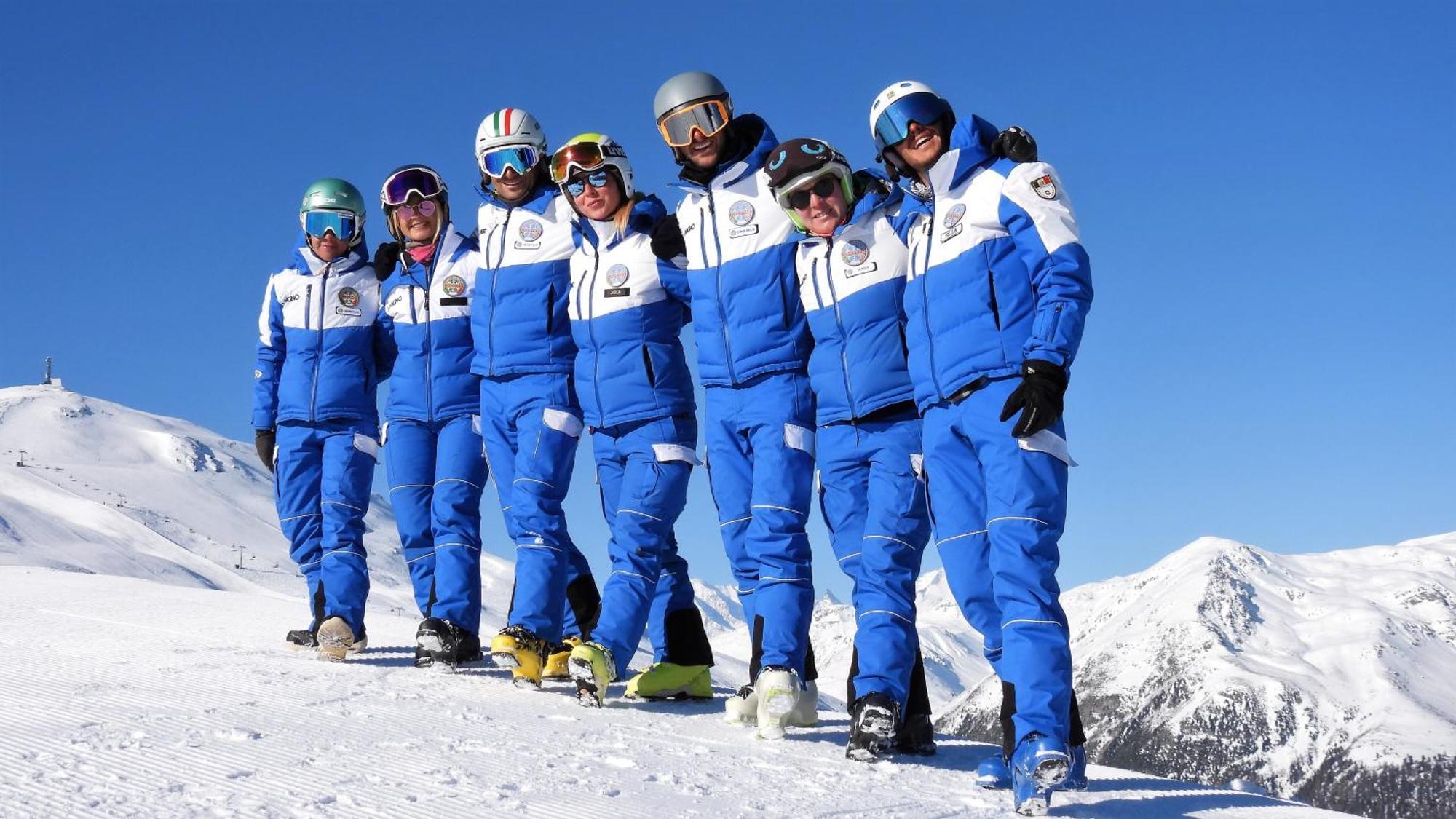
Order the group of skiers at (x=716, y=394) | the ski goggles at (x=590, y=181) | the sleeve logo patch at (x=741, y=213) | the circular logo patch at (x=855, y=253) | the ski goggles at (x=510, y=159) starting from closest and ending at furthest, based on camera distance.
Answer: the group of skiers at (x=716, y=394) < the circular logo patch at (x=855, y=253) < the sleeve logo patch at (x=741, y=213) < the ski goggles at (x=590, y=181) < the ski goggles at (x=510, y=159)

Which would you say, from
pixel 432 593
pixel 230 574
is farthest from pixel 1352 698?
pixel 432 593

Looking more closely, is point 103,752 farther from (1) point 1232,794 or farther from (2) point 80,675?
(1) point 1232,794

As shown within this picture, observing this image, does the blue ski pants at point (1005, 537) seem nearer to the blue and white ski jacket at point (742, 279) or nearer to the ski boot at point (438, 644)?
the blue and white ski jacket at point (742, 279)

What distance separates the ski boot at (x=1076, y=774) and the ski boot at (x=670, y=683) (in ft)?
8.41

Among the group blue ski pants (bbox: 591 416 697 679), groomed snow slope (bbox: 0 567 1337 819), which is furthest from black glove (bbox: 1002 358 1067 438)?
blue ski pants (bbox: 591 416 697 679)

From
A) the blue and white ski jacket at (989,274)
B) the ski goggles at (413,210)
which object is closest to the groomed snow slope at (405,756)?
the blue and white ski jacket at (989,274)

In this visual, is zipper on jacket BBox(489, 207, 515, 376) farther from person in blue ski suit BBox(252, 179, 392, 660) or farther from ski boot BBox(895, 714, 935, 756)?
ski boot BBox(895, 714, 935, 756)

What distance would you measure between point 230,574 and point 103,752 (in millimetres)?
98699

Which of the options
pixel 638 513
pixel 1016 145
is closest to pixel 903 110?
pixel 1016 145

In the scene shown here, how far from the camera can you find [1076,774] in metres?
5.09

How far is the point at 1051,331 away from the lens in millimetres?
5027

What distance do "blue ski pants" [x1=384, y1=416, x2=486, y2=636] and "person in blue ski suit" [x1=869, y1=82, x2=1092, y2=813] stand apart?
335 cm

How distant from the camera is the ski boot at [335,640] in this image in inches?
319

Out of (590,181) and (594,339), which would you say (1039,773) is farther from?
(590,181)
